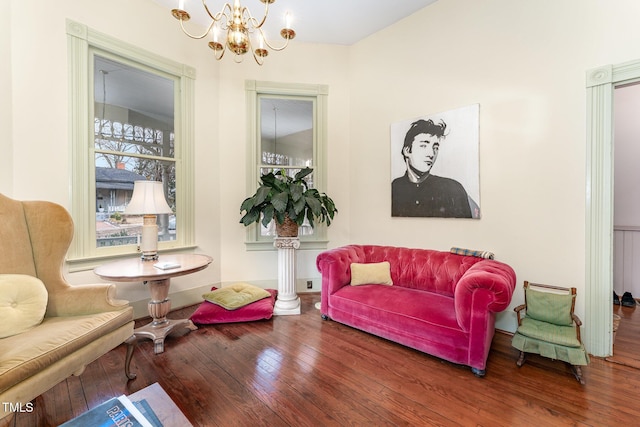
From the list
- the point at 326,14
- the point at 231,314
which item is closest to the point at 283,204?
the point at 231,314

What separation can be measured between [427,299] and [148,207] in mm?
2598

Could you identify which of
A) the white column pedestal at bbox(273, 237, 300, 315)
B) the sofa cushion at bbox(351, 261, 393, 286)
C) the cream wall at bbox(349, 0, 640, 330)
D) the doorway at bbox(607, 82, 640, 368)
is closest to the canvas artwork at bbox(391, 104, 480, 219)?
the cream wall at bbox(349, 0, 640, 330)

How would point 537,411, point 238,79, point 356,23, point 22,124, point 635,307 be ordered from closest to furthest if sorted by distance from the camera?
point 537,411
point 22,124
point 635,307
point 356,23
point 238,79

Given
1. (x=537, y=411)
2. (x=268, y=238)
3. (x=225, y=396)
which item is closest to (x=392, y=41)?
(x=268, y=238)

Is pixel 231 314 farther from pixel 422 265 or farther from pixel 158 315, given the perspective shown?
pixel 422 265

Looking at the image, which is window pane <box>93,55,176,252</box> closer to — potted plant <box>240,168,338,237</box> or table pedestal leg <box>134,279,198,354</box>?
table pedestal leg <box>134,279,198,354</box>

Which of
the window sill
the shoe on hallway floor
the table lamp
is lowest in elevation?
the shoe on hallway floor

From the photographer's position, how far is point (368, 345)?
7.79ft

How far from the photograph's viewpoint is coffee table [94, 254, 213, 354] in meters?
2.06

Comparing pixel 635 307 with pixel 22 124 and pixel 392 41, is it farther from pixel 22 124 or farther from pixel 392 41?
pixel 22 124

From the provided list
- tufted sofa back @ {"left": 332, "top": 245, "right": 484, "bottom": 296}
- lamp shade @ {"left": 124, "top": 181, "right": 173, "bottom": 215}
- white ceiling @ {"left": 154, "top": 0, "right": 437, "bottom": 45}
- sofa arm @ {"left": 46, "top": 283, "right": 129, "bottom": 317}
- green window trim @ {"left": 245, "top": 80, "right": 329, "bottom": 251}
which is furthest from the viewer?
green window trim @ {"left": 245, "top": 80, "right": 329, "bottom": 251}

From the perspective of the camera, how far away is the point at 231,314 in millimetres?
2791

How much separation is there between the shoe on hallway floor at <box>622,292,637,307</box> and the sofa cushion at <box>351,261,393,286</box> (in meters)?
2.87

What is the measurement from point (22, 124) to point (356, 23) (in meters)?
3.51
